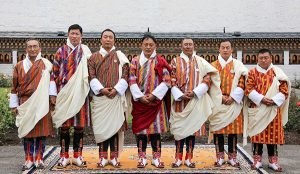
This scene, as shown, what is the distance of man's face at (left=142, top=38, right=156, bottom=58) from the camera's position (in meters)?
5.89

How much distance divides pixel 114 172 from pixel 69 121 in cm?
83

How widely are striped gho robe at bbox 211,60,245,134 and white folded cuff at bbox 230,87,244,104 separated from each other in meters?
0.06

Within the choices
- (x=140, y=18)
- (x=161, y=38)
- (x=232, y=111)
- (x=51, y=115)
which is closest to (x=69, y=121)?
(x=51, y=115)

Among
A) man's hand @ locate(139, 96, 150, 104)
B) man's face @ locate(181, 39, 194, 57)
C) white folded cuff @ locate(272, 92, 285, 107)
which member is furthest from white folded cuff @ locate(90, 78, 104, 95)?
white folded cuff @ locate(272, 92, 285, 107)

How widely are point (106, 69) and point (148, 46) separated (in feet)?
1.93

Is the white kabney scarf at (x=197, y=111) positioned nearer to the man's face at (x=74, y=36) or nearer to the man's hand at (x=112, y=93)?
the man's hand at (x=112, y=93)

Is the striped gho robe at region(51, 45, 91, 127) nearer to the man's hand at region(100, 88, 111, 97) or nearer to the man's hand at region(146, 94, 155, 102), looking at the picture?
the man's hand at region(100, 88, 111, 97)

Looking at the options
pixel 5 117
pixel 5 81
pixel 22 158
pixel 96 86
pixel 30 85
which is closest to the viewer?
pixel 96 86

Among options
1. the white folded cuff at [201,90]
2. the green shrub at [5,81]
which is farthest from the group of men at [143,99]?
the green shrub at [5,81]

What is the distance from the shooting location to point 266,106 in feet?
19.1

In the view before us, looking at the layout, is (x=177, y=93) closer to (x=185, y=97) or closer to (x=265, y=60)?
(x=185, y=97)

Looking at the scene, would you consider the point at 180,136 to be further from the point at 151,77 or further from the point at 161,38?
the point at 161,38

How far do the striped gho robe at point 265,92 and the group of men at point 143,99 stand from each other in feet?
0.04

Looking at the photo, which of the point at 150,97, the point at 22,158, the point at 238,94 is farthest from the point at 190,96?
the point at 22,158
